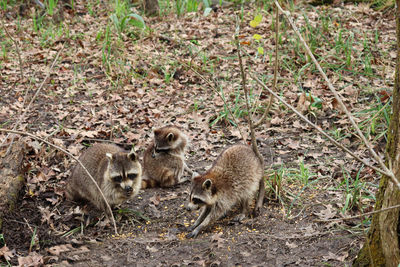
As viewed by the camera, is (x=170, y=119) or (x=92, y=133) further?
(x=170, y=119)

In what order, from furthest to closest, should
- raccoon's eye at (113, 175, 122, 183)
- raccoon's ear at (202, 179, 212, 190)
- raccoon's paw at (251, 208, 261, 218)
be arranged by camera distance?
raccoon's eye at (113, 175, 122, 183), raccoon's paw at (251, 208, 261, 218), raccoon's ear at (202, 179, 212, 190)

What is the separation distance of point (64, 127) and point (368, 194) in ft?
16.0

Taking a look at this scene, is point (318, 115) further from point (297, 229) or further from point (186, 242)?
point (186, 242)

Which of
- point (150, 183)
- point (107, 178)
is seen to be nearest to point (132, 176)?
point (107, 178)

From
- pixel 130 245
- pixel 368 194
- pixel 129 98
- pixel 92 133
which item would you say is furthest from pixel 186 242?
pixel 129 98

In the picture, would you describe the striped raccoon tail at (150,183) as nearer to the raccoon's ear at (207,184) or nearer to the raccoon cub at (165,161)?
the raccoon cub at (165,161)

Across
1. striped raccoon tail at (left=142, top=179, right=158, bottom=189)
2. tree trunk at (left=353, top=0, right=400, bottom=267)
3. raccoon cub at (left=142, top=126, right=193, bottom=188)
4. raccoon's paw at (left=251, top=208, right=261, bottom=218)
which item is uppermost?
tree trunk at (left=353, top=0, right=400, bottom=267)

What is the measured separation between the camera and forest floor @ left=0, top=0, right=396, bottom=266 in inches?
172

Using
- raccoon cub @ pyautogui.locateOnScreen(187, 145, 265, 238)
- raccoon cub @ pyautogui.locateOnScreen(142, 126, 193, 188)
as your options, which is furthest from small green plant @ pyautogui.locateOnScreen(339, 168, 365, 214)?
raccoon cub @ pyautogui.locateOnScreen(142, 126, 193, 188)

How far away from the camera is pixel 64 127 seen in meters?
7.15

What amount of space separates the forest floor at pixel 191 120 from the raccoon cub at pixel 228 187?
0.59 ft

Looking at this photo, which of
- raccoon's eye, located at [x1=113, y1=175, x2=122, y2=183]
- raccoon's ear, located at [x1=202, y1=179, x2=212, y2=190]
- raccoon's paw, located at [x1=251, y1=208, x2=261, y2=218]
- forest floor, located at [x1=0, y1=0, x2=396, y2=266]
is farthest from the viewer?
raccoon's eye, located at [x1=113, y1=175, x2=122, y2=183]

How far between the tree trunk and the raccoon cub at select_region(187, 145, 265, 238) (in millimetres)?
1808

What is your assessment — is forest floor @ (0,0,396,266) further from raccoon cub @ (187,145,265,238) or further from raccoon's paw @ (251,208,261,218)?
raccoon cub @ (187,145,265,238)
